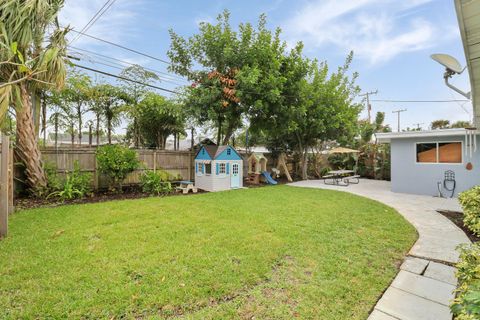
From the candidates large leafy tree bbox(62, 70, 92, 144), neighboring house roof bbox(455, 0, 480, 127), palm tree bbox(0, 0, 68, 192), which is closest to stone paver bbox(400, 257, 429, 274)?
neighboring house roof bbox(455, 0, 480, 127)

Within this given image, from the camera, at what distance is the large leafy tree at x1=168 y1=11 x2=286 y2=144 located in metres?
10.0

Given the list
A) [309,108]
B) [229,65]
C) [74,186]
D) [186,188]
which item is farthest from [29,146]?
[309,108]

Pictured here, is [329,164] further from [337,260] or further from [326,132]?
[337,260]

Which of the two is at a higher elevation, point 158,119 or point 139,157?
point 158,119

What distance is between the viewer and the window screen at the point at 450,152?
864 cm

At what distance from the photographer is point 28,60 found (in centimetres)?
455

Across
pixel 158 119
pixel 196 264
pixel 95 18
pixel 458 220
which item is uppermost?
pixel 95 18

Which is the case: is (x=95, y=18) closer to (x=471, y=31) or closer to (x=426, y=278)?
(x=471, y=31)

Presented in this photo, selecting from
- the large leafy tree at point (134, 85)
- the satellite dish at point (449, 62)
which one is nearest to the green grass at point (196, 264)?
the satellite dish at point (449, 62)

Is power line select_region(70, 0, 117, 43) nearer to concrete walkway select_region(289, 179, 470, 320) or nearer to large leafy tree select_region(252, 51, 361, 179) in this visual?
large leafy tree select_region(252, 51, 361, 179)

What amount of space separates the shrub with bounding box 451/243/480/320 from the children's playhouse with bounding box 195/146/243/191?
27.5 ft

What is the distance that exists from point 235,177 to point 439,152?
818 cm

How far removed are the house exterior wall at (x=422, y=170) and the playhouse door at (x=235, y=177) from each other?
6.79 meters

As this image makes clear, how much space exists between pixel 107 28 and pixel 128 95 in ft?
12.2
